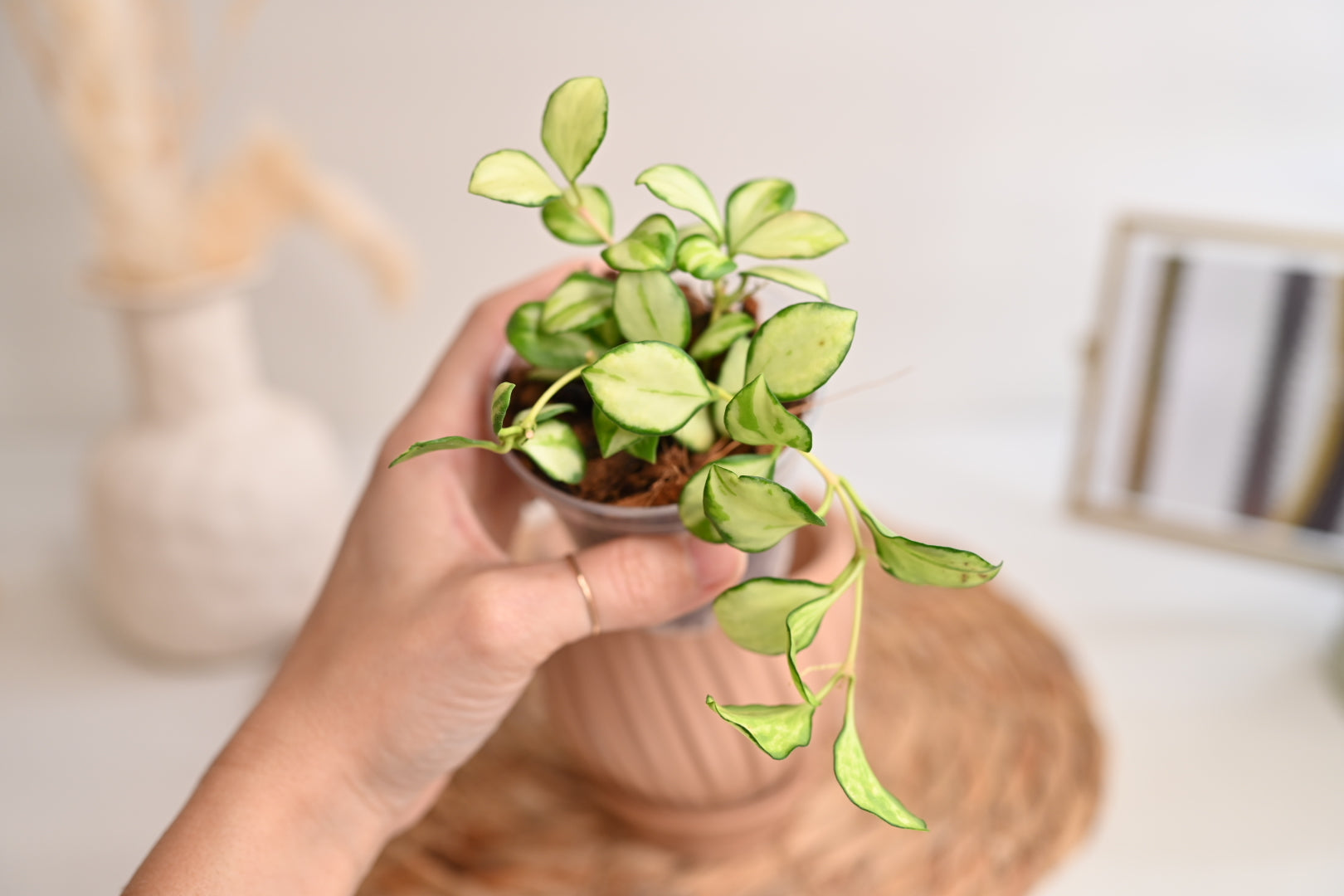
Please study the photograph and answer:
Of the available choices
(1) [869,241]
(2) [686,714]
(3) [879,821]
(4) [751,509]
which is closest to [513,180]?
(4) [751,509]

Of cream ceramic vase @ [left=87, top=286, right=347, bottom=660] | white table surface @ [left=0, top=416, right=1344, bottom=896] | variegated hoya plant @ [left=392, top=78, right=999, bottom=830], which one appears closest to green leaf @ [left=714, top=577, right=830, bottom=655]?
variegated hoya plant @ [left=392, top=78, right=999, bottom=830]

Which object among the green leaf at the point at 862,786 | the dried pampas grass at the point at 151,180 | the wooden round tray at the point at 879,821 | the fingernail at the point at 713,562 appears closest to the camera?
the green leaf at the point at 862,786

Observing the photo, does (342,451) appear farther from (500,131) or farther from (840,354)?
(840,354)

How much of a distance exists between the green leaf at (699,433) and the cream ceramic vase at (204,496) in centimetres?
40

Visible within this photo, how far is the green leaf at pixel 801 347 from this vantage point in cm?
28

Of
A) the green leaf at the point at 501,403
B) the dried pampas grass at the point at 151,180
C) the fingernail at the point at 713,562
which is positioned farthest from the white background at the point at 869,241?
the green leaf at the point at 501,403

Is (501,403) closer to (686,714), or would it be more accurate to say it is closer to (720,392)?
(720,392)

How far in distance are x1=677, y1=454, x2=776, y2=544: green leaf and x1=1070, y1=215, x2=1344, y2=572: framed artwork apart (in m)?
0.46

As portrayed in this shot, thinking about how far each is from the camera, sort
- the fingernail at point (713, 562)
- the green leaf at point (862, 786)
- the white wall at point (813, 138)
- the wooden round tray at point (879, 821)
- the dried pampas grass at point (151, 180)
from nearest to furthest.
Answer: the green leaf at point (862, 786) → the fingernail at point (713, 562) → the wooden round tray at point (879, 821) → the dried pampas grass at point (151, 180) → the white wall at point (813, 138)

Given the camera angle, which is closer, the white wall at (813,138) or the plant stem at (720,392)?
the plant stem at (720,392)

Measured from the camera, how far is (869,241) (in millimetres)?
874

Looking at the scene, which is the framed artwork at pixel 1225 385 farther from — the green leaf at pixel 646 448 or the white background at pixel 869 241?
the green leaf at pixel 646 448

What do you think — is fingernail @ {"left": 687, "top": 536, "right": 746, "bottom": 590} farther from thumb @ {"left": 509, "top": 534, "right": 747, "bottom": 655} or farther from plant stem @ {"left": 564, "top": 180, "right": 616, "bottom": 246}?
plant stem @ {"left": 564, "top": 180, "right": 616, "bottom": 246}

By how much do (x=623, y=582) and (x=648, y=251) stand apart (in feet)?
0.39
